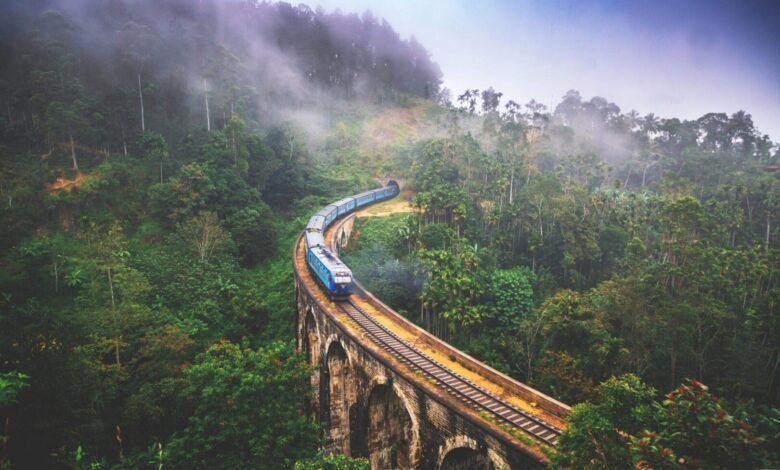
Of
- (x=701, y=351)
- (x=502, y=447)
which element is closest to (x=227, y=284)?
(x=502, y=447)

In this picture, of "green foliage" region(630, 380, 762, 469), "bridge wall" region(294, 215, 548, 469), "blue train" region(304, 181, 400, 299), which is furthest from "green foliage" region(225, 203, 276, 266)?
"green foliage" region(630, 380, 762, 469)

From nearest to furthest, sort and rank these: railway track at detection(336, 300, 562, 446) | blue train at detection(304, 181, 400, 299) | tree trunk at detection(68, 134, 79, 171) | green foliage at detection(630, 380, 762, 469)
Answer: green foliage at detection(630, 380, 762, 469) < railway track at detection(336, 300, 562, 446) < blue train at detection(304, 181, 400, 299) < tree trunk at detection(68, 134, 79, 171)

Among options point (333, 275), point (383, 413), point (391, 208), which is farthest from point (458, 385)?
point (391, 208)

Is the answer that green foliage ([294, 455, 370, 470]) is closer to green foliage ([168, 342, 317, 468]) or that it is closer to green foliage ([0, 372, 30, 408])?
green foliage ([168, 342, 317, 468])

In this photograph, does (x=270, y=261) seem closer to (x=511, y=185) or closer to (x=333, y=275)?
(x=333, y=275)

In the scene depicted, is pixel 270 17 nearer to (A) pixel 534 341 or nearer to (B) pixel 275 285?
(B) pixel 275 285

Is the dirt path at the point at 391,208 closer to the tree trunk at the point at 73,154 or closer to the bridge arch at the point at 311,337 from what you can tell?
the bridge arch at the point at 311,337
